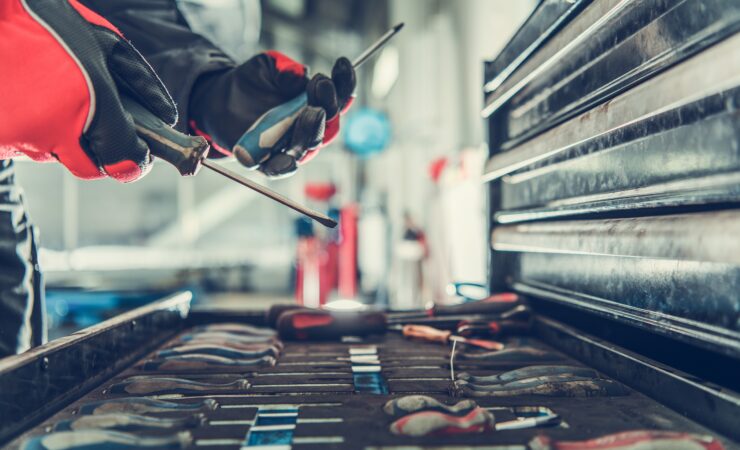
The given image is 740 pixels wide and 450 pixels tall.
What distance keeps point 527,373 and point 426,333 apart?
40cm

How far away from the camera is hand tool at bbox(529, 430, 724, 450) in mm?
695

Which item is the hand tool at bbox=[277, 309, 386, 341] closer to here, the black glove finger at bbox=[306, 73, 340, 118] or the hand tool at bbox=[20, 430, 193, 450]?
the black glove finger at bbox=[306, 73, 340, 118]

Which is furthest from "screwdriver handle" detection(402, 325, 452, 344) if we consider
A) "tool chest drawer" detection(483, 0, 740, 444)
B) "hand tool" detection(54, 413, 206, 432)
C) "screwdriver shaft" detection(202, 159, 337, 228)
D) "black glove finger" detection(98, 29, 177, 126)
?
"black glove finger" detection(98, 29, 177, 126)

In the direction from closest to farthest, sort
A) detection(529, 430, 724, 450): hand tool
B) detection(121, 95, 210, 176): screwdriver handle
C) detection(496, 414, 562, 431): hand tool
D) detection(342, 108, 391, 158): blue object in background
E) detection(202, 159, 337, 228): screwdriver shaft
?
detection(529, 430, 724, 450): hand tool
detection(496, 414, 562, 431): hand tool
detection(121, 95, 210, 176): screwdriver handle
detection(202, 159, 337, 228): screwdriver shaft
detection(342, 108, 391, 158): blue object in background

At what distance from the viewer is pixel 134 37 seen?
4.33ft

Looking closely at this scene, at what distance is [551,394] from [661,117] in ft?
1.59

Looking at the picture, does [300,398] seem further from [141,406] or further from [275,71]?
[275,71]

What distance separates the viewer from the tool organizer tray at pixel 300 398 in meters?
0.77

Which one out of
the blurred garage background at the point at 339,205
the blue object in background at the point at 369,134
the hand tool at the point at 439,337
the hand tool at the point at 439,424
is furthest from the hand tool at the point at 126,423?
the blue object in background at the point at 369,134

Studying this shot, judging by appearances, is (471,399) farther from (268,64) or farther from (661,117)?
(268,64)

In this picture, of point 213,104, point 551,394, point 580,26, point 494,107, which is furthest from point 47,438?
point 494,107

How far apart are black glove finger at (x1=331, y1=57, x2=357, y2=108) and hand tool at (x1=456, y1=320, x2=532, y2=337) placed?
624 mm

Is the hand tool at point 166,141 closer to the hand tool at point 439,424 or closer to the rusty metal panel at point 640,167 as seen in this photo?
the hand tool at point 439,424

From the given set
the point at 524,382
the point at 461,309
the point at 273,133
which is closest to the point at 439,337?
the point at 461,309
